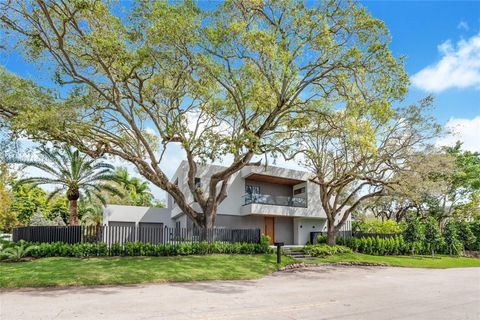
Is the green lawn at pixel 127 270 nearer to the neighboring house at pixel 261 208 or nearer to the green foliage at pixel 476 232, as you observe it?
the neighboring house at pixel 261 208

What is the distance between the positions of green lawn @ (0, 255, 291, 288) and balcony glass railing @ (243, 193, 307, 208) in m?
9.08

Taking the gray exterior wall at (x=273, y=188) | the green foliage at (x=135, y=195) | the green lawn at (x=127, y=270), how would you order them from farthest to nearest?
the green foliage at (x=135, y=195), the gray exterior wall at (x=273, y=188), the green lawn at (x=127, y=270)

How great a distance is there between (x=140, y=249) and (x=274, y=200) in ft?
42.9

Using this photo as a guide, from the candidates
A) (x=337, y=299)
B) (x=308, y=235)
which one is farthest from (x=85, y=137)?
(x=308, y=235)

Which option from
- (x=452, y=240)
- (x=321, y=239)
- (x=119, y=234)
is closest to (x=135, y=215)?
(x=119, y=234)

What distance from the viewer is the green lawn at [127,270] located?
Answer: 10945mm

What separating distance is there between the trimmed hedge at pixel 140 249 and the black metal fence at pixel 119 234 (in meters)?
0.51

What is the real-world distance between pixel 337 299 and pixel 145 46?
1199 centimetres

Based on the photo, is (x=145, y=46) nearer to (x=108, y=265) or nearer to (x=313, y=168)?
(x=108, y=265)

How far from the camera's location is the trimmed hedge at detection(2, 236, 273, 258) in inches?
602

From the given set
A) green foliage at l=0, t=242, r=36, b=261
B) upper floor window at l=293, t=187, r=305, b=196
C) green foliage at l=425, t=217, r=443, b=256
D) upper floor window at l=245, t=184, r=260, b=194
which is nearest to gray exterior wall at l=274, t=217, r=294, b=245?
upper floor window at l=293, t=187, r=305, b=196

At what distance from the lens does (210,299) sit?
9.09m

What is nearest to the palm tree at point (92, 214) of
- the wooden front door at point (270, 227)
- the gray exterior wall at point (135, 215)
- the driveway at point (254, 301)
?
the gray exterior wall at point (135, 215)

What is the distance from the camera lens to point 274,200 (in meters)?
26.9
